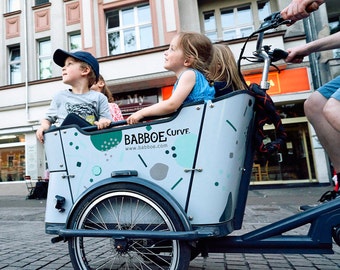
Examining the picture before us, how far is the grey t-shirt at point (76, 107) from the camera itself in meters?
2.35

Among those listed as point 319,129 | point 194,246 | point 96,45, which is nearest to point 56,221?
point 194,246

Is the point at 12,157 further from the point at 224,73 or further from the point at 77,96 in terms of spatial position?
the point at 224,73

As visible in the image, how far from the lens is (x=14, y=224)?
5.12 m

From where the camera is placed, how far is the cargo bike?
1.67 metres

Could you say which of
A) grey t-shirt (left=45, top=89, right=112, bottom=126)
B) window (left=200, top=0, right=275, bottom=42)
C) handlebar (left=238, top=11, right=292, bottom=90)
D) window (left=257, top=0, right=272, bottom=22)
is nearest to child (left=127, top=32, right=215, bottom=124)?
handlebar (left=238, top=11, right=292, bottom=90)

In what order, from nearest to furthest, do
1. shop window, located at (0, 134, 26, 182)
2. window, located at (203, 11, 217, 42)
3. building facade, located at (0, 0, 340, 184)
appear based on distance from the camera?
1. building facade, located at (0, 0, 340, 184)
2. window, located at (203, 11, 217, 42)
3. shop window, located at (0, 134, 26, 182)

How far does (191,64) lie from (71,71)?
1.01 meters

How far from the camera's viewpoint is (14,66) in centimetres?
1362

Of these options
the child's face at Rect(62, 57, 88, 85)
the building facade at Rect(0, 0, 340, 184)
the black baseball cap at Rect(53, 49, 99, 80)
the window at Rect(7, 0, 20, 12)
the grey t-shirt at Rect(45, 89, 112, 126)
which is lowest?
the grey t-shirt at Rect(45, 89, 112, 126)

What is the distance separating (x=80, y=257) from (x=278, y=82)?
9.37 metres

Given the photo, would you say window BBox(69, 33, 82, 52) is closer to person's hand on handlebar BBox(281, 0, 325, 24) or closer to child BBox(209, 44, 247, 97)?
child BBox(209, 44, 247, 97)

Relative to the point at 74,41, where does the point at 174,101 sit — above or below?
below

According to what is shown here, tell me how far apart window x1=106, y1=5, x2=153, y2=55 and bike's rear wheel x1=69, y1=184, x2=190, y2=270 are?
34.2 ft

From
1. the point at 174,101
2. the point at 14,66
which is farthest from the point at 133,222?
the point at 14,66
